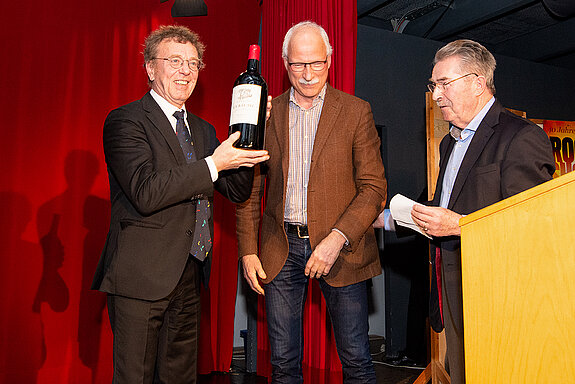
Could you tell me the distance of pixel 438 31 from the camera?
510 centimetres

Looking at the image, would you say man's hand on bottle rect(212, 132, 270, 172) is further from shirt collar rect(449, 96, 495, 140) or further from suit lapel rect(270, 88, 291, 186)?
shirt collar rect(449, 96, 495, 140)

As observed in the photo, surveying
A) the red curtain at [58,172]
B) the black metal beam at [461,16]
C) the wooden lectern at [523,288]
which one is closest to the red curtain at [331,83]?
the red curtain at [58,172]

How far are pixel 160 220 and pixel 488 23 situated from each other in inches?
189

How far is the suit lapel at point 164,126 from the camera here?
1.63 metres

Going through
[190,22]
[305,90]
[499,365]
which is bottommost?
[499,365]

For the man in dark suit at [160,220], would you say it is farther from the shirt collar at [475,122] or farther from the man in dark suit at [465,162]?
the shirt collar at [475,122]

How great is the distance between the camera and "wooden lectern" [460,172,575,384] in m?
0.87

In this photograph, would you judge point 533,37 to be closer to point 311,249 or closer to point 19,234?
point 311,249

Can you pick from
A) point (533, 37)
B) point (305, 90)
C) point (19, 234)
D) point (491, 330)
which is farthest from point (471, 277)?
point (533, 37)

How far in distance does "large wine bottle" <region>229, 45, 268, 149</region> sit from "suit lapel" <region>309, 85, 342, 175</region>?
32 cm

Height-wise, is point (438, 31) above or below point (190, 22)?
above

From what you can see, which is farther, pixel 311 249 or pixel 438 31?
pixel 438 31

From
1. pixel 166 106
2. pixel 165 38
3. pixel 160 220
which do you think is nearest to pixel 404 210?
pixel 160 220

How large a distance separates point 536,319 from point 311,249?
1010 millimetres
